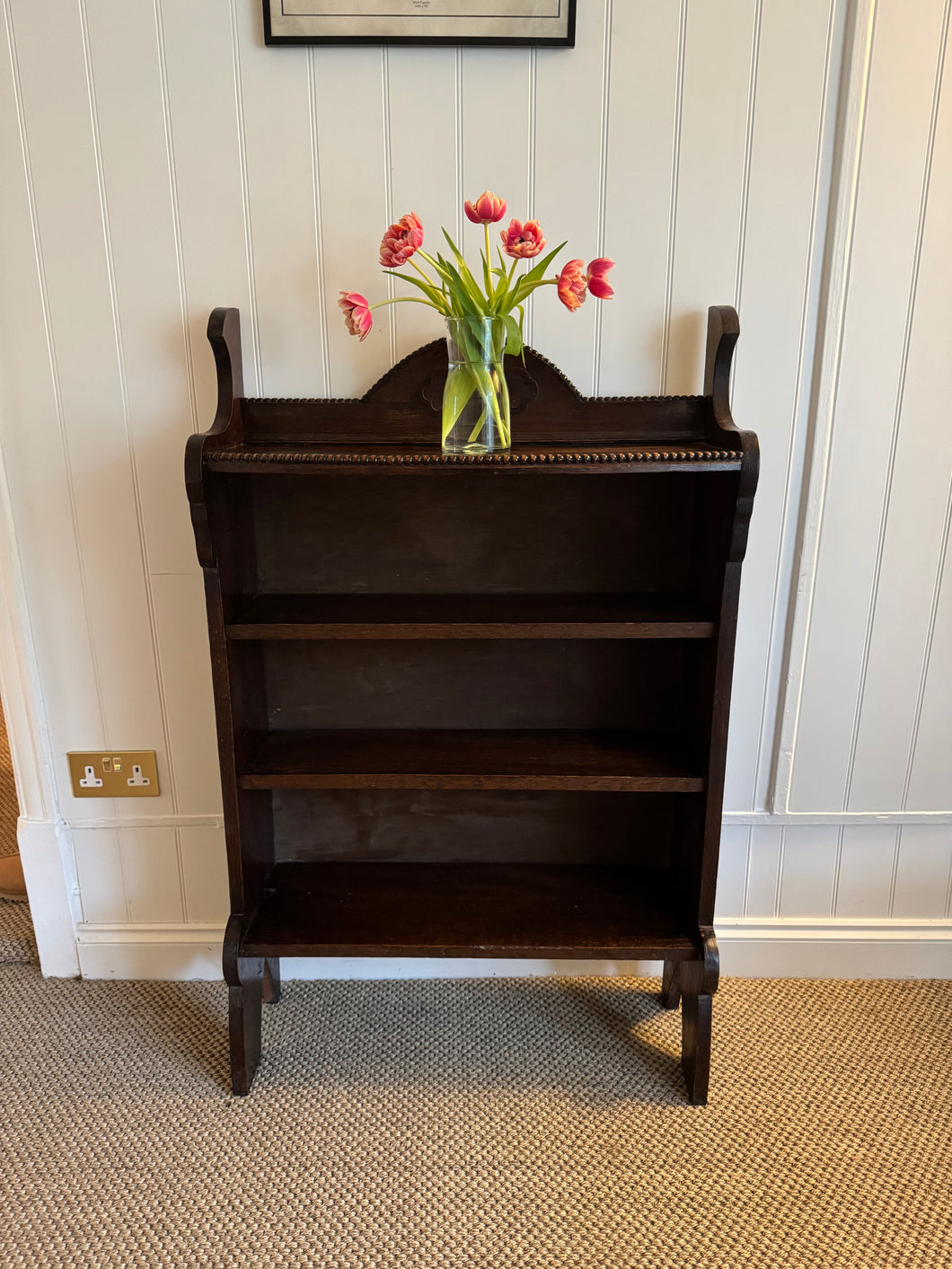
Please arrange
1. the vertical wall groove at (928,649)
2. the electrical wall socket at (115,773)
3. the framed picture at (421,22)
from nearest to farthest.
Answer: the framed picture at (421,22)
the vertical wall groove at (928,649)
the electrical wall socket at (115,773)

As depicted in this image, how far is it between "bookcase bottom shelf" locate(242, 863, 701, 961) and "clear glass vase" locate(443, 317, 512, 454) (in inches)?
32.3

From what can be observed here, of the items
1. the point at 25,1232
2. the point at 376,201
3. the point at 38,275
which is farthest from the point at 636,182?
the point at 25,1232

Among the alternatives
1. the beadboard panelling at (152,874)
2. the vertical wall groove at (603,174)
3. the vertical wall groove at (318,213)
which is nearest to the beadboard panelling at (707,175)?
the vertical wall groove at (603,174)

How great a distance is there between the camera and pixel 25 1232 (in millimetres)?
1258

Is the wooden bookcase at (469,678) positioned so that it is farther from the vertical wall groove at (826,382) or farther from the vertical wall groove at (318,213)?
the vertical wall groove at (826,382)

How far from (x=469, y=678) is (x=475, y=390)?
553 mm

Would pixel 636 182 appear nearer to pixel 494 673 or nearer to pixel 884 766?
pixel 494 673

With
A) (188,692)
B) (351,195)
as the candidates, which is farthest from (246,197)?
(188,692)

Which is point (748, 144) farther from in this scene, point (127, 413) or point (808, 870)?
point (808, 870)

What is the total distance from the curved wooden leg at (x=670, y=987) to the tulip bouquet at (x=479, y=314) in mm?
1074

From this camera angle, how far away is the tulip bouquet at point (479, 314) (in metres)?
1.23

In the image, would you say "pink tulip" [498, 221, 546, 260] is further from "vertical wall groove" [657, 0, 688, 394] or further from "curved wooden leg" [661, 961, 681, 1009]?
"curved wooden leg" [661, 961, 681, 1009]

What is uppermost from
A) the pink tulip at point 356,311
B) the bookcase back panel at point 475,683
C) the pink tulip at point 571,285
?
the pink tulip at point 571,285

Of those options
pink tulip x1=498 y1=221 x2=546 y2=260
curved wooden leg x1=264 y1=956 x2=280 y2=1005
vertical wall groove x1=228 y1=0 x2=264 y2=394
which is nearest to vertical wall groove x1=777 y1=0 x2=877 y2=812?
pink tulip x1=498 y1=221 x2=546 y2=260
